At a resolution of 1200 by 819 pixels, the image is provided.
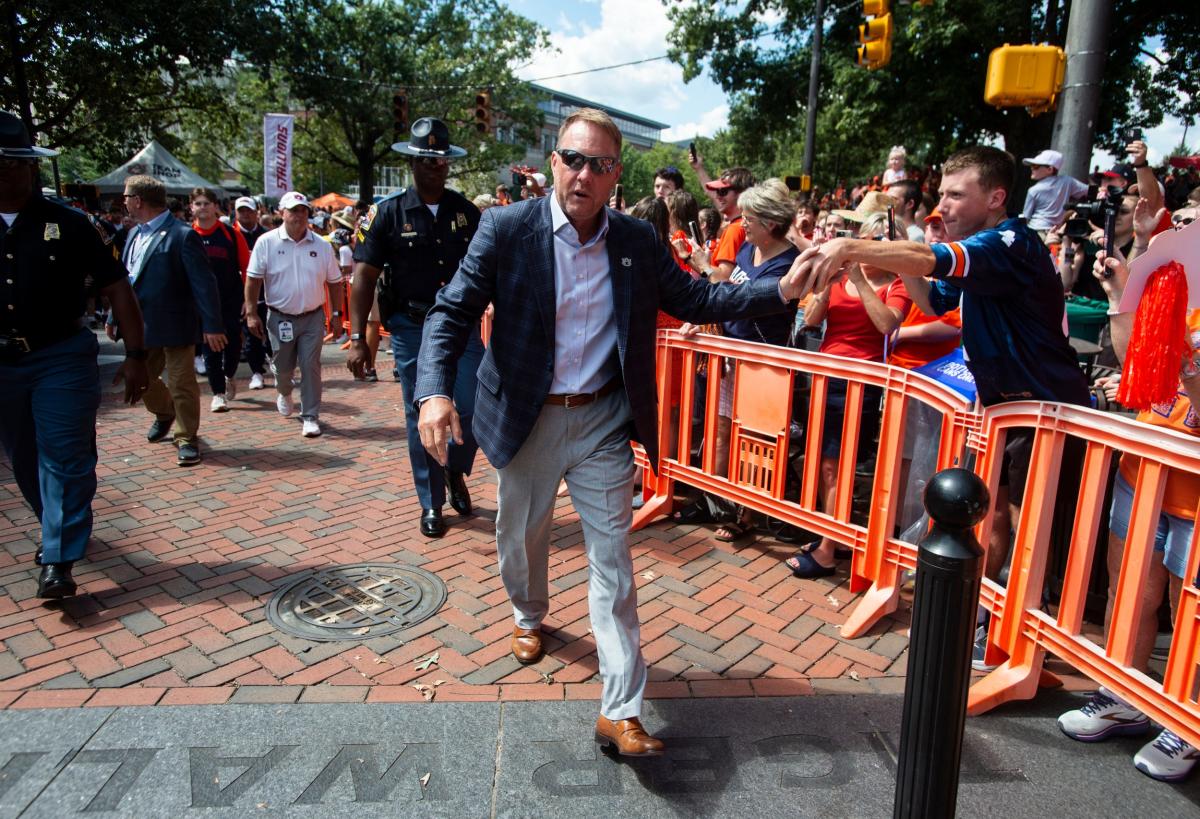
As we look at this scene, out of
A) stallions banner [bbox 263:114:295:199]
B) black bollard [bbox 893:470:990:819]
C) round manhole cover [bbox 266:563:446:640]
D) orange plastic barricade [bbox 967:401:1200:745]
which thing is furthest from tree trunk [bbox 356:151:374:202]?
black bollard [bbox 893:470:990:819]

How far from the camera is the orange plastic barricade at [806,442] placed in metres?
3.68

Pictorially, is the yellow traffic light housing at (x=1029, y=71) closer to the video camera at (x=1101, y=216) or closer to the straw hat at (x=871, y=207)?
the straw hat at (x=871, y=207)

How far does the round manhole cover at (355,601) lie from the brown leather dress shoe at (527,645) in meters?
0.56

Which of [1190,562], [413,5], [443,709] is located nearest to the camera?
[1190,562]

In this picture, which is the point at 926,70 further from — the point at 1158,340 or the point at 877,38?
the point at 1158,340

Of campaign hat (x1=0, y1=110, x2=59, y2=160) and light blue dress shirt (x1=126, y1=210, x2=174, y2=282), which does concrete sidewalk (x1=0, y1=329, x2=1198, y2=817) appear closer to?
campaign hat (x1=0, y1=110, x2=59, y2=160)

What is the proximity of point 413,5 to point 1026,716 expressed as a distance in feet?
128

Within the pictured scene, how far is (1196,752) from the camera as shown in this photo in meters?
2.72

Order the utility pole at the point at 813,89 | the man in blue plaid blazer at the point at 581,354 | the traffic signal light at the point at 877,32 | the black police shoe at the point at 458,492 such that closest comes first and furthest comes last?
the man in blue plaid blazer at the point at 581,354 < the black police shoe at the point at 458,492 < the traffic signal light at the point at 877,32 < the utility pole at the point at 813,89

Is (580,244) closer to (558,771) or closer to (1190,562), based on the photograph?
(558,771)

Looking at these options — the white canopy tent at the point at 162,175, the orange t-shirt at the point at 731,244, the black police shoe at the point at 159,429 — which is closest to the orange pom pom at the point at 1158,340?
the orange t-shirt at the point at 731,244

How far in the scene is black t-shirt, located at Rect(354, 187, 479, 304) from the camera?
15.5 ft

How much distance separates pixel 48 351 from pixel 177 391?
8.45ft

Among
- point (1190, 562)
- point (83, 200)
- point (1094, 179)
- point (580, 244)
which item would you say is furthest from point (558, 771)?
point (83, 200)
